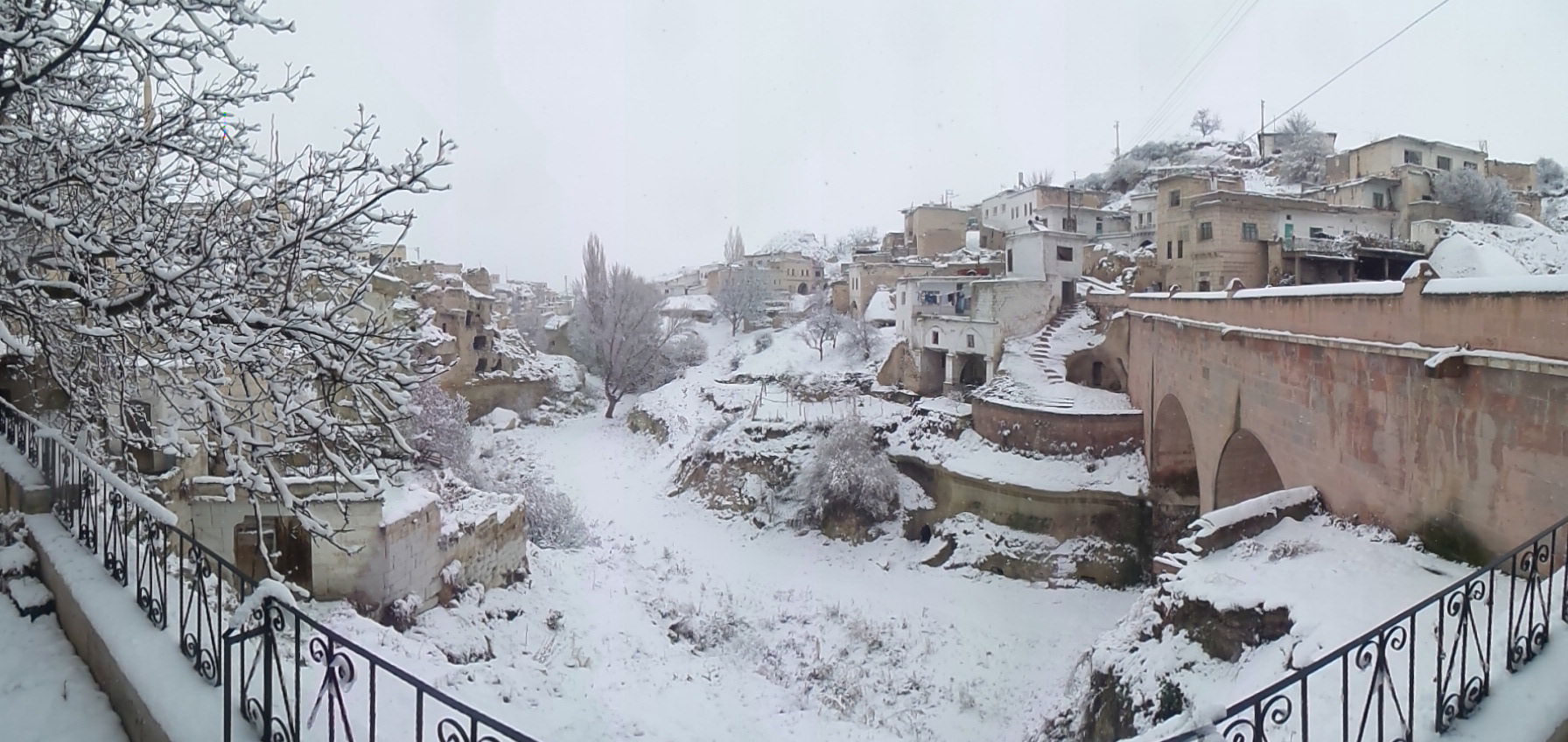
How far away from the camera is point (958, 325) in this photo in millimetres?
28219

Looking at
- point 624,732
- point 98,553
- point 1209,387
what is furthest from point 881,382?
point 98,553

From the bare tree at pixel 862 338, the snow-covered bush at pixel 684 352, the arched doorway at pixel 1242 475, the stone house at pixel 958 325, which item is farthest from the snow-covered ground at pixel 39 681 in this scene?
the snow-covered bush at pixel 684 352

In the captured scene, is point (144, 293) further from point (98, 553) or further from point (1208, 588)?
point (1208, 588)

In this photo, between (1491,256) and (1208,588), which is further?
(1491,256)

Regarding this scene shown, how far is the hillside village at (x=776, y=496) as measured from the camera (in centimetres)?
445

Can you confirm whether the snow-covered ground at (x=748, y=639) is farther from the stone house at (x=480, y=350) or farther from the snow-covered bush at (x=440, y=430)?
the stone house at (x=480, y=350)

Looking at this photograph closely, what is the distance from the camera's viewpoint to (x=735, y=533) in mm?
22109

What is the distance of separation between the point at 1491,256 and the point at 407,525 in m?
25.5

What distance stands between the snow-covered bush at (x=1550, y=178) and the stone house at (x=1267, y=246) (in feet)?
67.4

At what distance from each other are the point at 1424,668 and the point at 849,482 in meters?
15.5

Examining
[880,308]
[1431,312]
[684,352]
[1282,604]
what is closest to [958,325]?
[880,308]

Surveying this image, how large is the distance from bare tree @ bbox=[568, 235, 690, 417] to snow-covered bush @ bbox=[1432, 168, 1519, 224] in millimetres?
35055

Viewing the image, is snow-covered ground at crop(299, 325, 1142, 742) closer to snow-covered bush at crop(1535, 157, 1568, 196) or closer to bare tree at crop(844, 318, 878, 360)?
bare tree at crop(844, 318, 878, 360)

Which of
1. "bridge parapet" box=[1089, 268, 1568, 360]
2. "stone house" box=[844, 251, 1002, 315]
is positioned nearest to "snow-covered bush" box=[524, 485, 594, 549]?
"bridge parapet" box=[1089, 268, 1568, 360]
